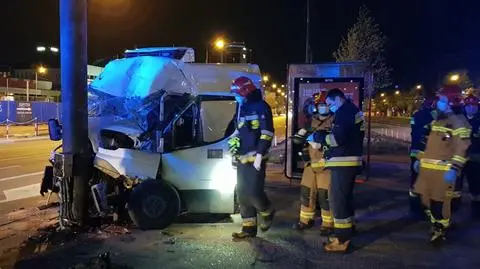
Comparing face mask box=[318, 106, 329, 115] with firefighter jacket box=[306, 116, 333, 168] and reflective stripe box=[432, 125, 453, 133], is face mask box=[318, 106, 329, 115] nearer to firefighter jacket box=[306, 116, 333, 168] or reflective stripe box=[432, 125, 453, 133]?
firefighter jacket box=[306, 116, 333, 168]

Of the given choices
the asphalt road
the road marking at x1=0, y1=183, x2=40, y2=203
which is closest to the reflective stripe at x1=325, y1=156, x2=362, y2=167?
the asphalt road

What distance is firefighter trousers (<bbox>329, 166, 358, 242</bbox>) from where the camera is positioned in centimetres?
625

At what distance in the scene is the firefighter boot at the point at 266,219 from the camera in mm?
6812

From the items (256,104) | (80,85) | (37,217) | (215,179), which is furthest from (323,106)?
(37,217)

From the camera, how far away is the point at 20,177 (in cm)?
1238

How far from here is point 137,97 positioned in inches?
304

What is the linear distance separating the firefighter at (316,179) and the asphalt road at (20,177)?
4.86m

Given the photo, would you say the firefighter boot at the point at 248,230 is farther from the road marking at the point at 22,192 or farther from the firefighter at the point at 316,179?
the road marking at the point at 22,192

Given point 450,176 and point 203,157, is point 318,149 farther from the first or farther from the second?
point 450,176

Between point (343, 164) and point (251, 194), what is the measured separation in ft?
3.89

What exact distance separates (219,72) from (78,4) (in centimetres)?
210

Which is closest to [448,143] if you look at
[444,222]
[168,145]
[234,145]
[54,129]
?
[444,222]

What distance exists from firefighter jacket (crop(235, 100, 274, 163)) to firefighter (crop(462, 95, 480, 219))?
13.6ft

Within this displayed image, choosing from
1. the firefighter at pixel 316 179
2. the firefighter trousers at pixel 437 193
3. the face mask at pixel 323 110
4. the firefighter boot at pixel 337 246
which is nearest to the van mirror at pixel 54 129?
the firefighter at pixel 316 179
